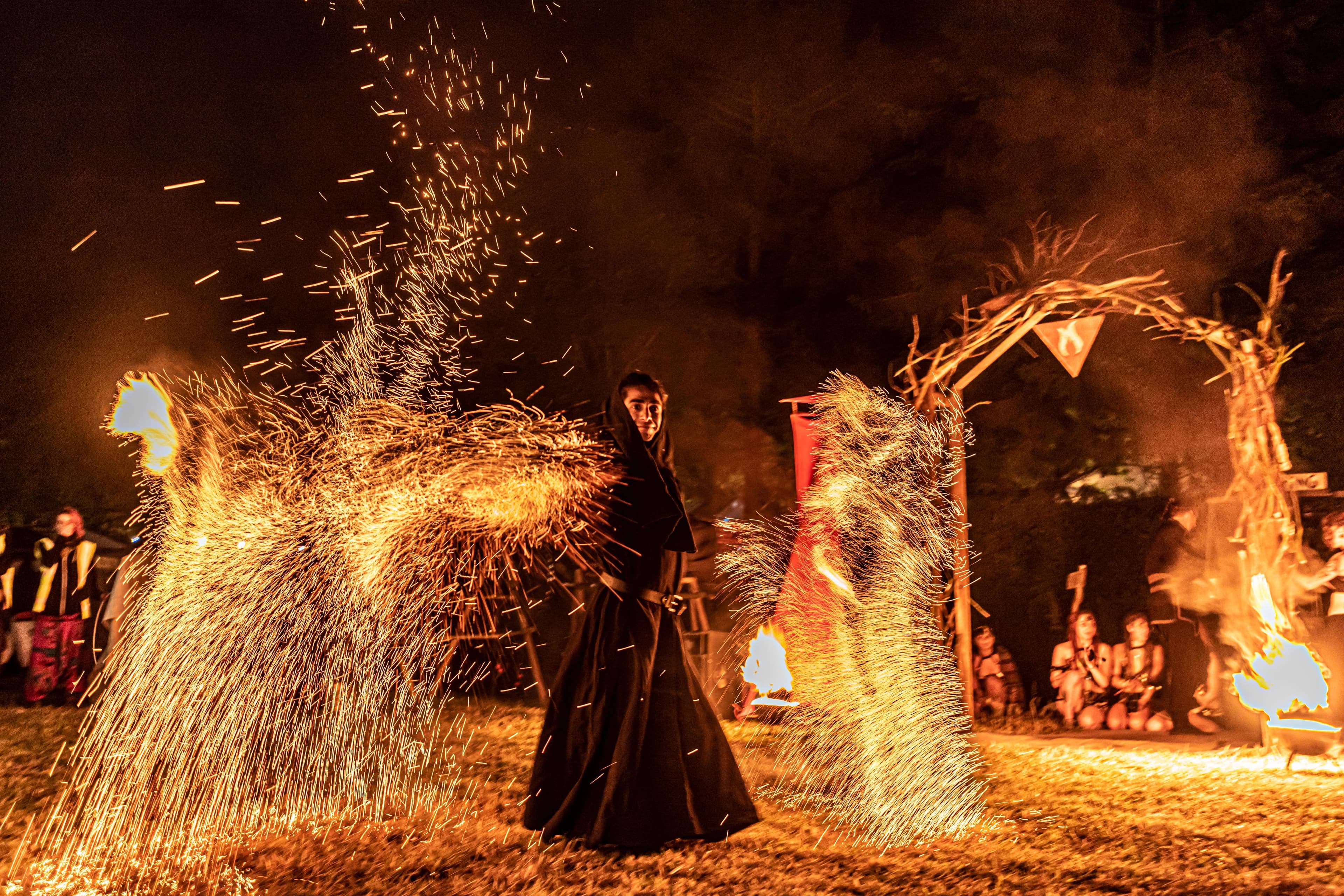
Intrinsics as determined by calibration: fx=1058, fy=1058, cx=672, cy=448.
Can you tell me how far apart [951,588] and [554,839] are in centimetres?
297

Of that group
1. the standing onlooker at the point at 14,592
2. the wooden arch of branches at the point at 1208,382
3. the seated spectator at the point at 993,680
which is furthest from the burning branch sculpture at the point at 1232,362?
the standing onlooker at the point at 14,592

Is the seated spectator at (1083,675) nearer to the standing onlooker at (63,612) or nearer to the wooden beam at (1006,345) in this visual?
the wooden beam at (1006,345)

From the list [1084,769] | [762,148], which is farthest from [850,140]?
[1084,769]

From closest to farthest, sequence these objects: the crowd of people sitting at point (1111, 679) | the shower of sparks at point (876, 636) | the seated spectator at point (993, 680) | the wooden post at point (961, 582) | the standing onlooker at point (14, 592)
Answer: the shower of sparks at point (876, 636) < the wooden post at point (961, 582) < the crowd of people sitting at point (1111, 679) < the seated spectator at point (993, 680) < the standing onlooker at point (14, 592)

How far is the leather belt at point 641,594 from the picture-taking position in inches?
183

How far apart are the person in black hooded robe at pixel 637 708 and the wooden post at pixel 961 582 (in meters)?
1.81

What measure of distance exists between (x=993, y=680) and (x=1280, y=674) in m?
2.29

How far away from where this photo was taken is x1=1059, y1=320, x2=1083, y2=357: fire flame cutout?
6133 mm

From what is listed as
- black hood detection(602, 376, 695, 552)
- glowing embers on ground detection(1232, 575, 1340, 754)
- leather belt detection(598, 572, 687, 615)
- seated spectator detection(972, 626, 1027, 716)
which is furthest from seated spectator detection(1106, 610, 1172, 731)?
black hood detection(602, 376, 695, 552)

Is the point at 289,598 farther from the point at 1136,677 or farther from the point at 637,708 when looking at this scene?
Answer: the point at 1136,677

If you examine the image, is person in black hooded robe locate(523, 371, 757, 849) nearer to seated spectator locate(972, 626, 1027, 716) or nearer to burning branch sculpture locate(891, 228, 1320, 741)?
burning branch sculpture locate(891, 228, 1320, 741)

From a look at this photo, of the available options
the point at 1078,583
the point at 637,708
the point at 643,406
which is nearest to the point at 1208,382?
the point at 1078,583

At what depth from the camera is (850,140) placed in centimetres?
986

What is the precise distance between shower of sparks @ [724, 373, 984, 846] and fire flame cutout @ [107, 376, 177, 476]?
3.30m
